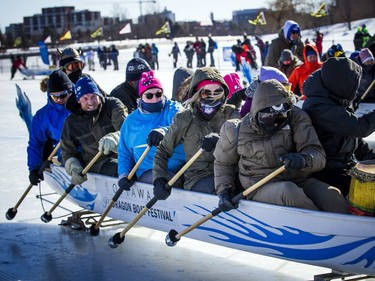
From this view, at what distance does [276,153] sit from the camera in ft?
16.2

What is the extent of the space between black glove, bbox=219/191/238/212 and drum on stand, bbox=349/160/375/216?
919 millimetres

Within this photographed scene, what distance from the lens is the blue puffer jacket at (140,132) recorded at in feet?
20.9

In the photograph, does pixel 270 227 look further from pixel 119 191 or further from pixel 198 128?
pixel 119 191

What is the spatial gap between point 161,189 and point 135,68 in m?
2.75

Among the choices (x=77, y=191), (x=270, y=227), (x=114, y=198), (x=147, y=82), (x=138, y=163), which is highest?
(x=147, y=82)

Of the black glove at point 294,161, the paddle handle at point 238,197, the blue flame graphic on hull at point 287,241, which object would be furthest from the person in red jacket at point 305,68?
the black glove at point 294,161

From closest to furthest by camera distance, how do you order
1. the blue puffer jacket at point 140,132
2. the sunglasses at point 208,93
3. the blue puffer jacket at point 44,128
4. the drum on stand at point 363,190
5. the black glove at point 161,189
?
the drum on stand at point 363,190 < the sunglasses at point 208,93 < the black glove at point 161,189 < the blue puffer jacket at point 140,132 < the blue puffer jacket at point 44,128

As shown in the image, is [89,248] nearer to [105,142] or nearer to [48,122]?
[105,142]

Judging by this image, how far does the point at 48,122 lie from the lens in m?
7.77

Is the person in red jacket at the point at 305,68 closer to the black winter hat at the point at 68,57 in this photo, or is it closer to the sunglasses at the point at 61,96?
the black winter hat at the point at 68,57

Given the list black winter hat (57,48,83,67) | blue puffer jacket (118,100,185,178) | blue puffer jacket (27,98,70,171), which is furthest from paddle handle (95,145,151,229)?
black winter hat (57,48,83,67)

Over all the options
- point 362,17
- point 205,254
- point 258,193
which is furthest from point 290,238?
point 362,17

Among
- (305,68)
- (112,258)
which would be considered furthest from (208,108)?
(305,68)

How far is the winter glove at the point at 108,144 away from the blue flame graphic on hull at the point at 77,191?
1.86 ft
